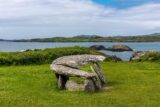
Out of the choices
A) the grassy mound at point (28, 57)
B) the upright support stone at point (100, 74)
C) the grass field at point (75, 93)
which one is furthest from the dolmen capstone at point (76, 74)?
the grassy mound at point (28, 57)

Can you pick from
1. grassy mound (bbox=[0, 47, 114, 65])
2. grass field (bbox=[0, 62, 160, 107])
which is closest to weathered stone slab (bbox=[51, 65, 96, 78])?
grass field (bbox=[0, 62, 160, 107])

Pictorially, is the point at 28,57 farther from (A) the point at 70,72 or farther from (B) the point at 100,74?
(A) the point at 70,72

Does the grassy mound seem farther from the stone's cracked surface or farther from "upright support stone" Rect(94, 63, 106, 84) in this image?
the stone's cracked surface

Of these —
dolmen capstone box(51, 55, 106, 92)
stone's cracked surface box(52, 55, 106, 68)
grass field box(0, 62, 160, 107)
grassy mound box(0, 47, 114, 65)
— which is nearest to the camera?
grass field box(0, 62, 160, 107)

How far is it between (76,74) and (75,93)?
1.37 m

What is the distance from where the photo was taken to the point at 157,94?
21656mm

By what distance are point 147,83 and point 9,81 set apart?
843 cm

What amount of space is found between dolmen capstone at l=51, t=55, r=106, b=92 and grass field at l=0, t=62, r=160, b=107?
0.53 m

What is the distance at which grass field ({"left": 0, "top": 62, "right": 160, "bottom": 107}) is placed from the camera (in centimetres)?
1914

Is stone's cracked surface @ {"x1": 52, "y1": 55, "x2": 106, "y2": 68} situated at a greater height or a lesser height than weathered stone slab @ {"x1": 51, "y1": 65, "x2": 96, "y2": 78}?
greater

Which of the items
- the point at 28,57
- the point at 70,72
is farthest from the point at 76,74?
the point at 28,57

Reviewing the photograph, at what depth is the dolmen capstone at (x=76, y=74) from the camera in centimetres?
2262

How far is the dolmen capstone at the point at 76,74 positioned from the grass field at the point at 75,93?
532 millimetres

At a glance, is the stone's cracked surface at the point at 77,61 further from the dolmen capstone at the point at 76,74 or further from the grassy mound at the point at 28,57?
the grassy mound at the point at 28,57
